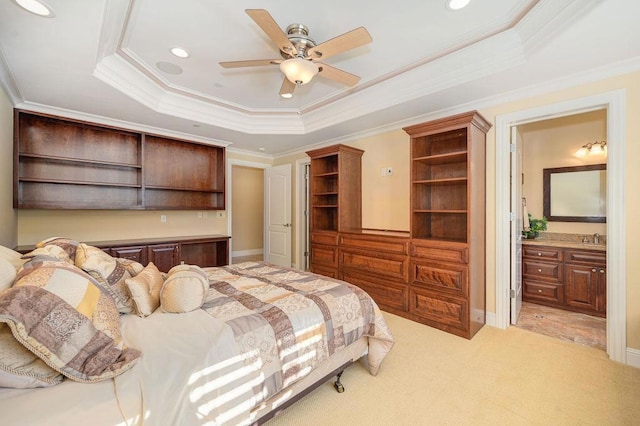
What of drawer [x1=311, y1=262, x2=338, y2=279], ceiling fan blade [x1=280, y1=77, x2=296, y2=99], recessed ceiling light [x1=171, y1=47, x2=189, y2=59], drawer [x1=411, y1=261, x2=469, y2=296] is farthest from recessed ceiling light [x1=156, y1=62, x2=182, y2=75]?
drawer [x1=411, y1=261, x2=469, y2=296]

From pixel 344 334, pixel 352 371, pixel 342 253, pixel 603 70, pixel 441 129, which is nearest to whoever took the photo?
pixel 344 334

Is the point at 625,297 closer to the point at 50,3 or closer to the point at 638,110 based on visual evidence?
the point at 638,110

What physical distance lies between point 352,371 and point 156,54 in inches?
127

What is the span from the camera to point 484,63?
8.05ft

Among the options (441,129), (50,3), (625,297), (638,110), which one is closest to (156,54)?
(50,3)

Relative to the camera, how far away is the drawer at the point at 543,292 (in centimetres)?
342

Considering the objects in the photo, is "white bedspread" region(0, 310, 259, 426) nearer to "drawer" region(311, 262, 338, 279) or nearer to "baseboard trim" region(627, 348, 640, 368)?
"drawer" region(311, 262, 338, 279)

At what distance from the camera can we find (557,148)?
153 inches

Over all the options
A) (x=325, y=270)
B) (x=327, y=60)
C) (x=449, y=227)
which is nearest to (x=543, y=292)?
(x=449, y=227)

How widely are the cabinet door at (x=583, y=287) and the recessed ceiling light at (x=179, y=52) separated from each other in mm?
4776

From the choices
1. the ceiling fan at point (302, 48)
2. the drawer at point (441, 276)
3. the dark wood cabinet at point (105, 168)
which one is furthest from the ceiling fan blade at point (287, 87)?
the dark wood cabinet at point (105, 168)

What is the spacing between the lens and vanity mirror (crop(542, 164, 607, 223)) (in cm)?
359

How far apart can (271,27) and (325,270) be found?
3053 millimetres

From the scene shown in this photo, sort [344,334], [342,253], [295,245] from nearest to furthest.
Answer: [344,334] → [342,253] → [295,245]
